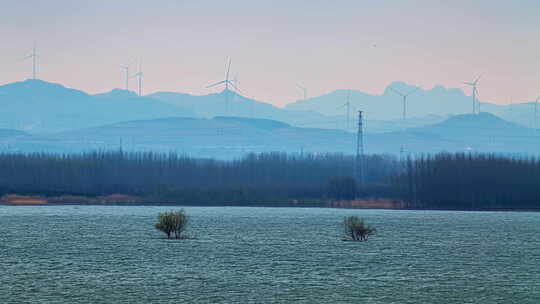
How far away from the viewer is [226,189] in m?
139

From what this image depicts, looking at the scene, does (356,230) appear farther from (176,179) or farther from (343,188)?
(176,179)

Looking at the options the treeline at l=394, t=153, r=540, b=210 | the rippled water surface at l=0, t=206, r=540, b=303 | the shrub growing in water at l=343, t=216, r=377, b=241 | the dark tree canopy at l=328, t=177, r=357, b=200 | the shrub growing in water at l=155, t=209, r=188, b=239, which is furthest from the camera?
the dark tree canopy at l=328, t=177, r=357, b=200

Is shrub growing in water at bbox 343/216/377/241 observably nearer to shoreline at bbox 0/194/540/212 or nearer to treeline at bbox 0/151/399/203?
shoreline at bbox 0/194/540/212

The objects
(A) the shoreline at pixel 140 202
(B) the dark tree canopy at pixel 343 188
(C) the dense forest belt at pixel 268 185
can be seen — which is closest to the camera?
(C) the dense forest belt at pixel 268 185

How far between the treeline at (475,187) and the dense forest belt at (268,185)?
0.12 meters

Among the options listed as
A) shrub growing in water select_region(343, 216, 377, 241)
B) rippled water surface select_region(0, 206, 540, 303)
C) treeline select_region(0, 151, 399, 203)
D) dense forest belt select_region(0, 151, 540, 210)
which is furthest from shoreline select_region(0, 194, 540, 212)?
shrub growing in water select_region(343, 216, 377, 241)

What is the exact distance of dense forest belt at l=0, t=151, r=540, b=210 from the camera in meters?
125

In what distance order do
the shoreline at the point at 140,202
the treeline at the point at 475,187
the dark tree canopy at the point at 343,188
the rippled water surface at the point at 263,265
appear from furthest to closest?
the dark tree canopy at the point at 343,188
the shoreline at the point at 140,202
the treeline at the point at 475,187
the rippled water surface at the point at 263,265

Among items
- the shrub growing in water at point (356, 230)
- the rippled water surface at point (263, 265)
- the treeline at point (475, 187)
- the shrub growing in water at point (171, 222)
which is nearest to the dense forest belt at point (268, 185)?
the treeline at point (475, 187)

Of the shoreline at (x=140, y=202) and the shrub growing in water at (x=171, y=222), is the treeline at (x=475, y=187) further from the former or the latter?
the shrub growing in water at (x=171, y=222)

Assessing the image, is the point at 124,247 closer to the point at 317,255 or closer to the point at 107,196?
the point at 317,255

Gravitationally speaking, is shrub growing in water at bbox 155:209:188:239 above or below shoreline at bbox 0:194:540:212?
below

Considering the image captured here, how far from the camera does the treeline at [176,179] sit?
447 ft

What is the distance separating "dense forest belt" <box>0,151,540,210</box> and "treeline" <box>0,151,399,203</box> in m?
0.14
